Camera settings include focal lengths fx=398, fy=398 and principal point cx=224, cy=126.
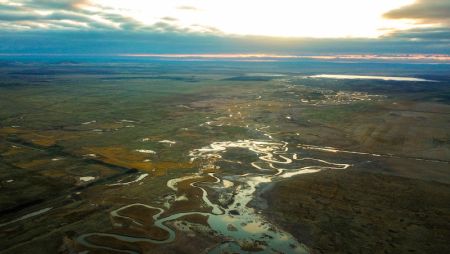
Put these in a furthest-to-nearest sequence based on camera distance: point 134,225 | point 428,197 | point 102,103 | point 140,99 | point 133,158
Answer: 1. point 140,99
2. point 102,103
3. point 133,158
4. point 428,197
5. point 134,225

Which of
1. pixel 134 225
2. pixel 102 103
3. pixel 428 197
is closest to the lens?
pixel 134 225

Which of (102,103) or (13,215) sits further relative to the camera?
(102,103)

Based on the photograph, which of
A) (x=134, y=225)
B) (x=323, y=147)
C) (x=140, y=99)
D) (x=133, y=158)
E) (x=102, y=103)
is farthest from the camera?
(x=140, y=99)

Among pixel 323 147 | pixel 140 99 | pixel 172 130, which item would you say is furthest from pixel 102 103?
pixel 323 147

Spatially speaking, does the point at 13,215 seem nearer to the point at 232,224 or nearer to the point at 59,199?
the point at 59,199

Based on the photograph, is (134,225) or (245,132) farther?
(245,132)

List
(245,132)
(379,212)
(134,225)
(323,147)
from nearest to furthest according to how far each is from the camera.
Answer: (134,225) → (379,212) → (323,147) → (245,132)

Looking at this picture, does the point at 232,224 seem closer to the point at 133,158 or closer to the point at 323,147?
the point at 133,158

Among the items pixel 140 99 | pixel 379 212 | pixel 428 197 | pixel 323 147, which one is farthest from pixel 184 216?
pixel 140 99
